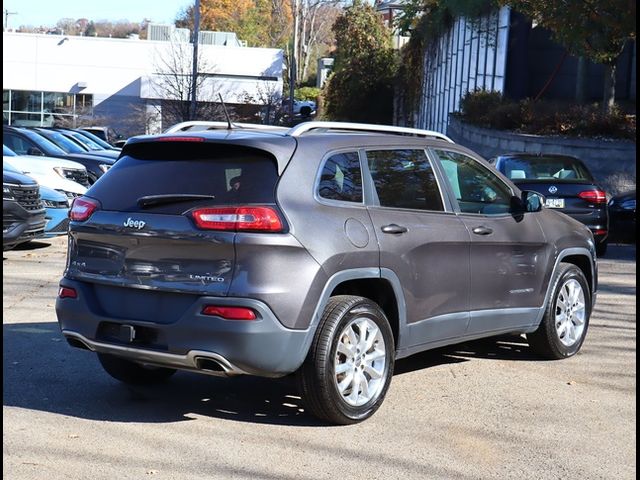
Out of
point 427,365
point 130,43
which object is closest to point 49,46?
point 130,43

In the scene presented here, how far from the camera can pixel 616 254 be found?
16.5 meters

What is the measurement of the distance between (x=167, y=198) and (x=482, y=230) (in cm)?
243

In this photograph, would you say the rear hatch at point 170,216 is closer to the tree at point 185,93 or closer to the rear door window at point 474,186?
the rear door window at point 474,186

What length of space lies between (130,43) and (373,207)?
60.7 m

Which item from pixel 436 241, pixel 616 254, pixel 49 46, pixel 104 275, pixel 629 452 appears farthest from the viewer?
pixel 49 46

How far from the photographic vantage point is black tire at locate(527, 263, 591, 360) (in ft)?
26.1

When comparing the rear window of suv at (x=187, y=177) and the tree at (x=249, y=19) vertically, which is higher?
the tree at (x=249, y=19)

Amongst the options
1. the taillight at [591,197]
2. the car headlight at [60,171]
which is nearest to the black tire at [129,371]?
the taillight at [591,197]

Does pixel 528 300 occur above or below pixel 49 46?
below

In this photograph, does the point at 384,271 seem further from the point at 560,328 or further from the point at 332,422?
the point at 560,328

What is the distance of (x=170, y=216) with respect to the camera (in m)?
5.92

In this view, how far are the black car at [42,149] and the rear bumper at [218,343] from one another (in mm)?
15251

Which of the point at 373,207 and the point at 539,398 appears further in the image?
the point at 539,398

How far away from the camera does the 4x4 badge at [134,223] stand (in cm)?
Answer: 598
